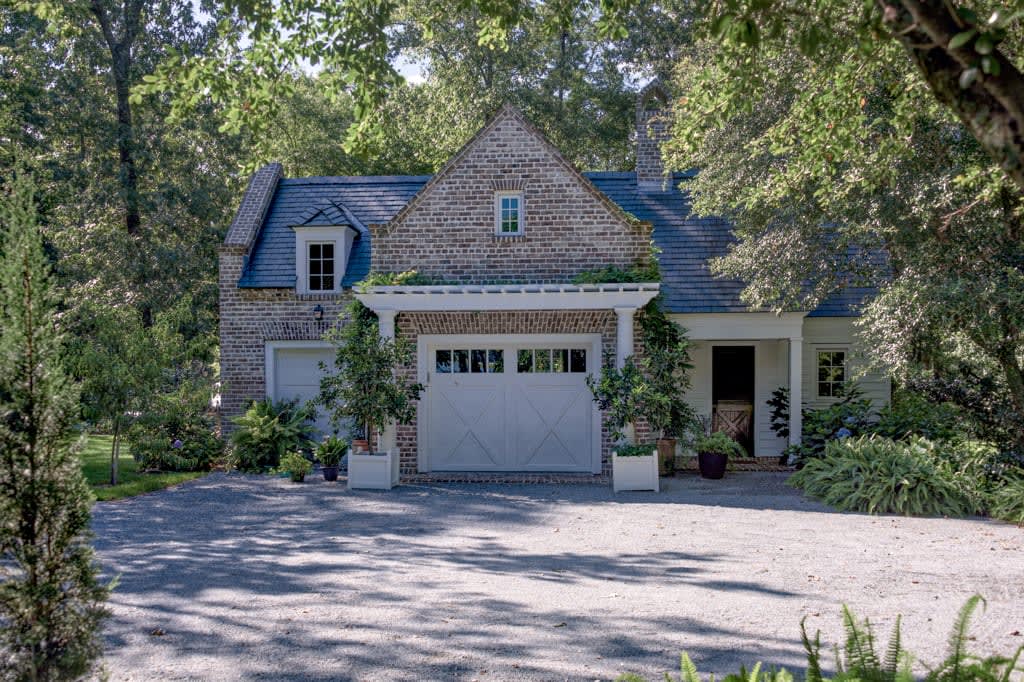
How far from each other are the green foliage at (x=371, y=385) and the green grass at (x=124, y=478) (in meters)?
3.01

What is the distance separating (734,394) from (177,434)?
11057mm

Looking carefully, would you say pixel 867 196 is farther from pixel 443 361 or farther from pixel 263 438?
pixel 263 438

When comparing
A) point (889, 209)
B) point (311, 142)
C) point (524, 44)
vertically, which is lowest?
point (889, 209)

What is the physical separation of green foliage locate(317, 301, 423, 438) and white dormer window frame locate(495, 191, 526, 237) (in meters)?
2.63

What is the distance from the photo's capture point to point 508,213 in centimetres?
1463

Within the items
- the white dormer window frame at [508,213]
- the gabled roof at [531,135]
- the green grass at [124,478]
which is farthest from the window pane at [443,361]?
the green grass at [124,478]

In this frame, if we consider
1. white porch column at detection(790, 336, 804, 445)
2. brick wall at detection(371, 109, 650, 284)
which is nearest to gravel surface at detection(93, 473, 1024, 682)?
white porch column at detection(790, 336, 804, 445)

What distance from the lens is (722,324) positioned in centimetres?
1625

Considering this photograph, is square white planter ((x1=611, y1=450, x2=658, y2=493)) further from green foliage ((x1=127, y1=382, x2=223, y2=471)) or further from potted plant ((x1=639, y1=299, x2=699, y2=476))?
green foliage ((x1=127, y1=382, x2=223, y2=471))

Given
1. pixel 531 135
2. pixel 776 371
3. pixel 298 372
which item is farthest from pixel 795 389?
pixel 298 372

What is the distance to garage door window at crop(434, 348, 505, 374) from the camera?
14688 millimetres

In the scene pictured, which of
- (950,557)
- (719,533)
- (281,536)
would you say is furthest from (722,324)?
(281,536)

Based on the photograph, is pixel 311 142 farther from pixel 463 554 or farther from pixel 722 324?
Answer: pixel 463 554

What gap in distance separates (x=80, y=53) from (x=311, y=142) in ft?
26.2
